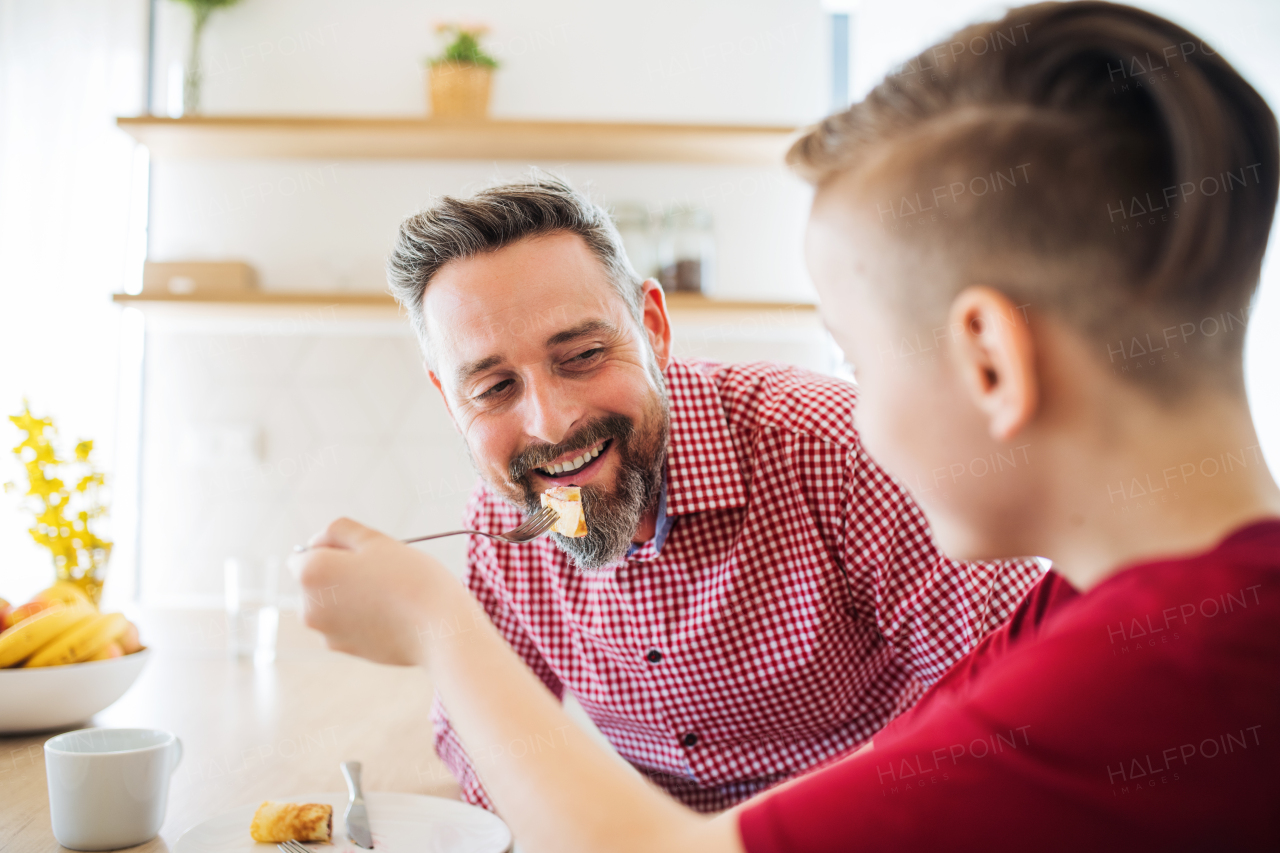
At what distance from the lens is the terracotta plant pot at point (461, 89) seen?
2.19 m

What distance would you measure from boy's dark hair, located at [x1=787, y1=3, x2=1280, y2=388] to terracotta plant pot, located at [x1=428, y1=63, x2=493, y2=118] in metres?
1.88

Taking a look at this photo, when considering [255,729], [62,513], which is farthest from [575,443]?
[62,513]

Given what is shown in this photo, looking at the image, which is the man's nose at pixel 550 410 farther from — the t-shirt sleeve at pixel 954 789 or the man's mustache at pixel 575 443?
the t-shirt sleeve at pixel 954 789

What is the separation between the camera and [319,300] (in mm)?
2166

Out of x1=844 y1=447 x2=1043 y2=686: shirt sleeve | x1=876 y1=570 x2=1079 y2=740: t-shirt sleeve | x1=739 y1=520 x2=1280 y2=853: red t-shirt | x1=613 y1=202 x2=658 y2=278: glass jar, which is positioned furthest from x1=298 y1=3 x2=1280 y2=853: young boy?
x1=613 y1=202 x2=658 y2=278: glass jar

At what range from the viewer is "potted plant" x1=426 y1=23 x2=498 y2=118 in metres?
2.19

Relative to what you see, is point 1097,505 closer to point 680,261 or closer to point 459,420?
point 459,420

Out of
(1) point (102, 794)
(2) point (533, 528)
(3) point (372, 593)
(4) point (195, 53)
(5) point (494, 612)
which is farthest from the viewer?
(4) point (195, 53)

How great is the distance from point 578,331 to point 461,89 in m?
1.33

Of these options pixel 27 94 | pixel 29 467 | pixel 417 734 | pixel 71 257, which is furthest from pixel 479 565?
pixel 27 94

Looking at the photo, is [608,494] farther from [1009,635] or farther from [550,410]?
[1009,635]

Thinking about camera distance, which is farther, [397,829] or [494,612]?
[494,612]

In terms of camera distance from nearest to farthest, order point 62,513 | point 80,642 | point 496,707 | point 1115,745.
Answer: point 1115,745 < point 496,707 < point 80,642 < point 62,513

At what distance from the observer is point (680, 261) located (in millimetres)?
2176
